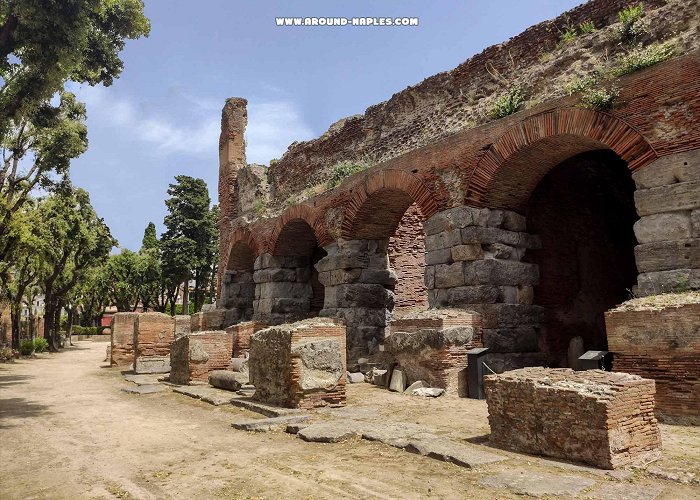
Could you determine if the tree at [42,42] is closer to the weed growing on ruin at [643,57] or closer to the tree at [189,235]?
the weed growing on ruin at [643,57]

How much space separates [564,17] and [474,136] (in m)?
2.60

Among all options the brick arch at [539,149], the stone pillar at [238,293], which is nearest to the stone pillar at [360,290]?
the brick arch at [539,149]

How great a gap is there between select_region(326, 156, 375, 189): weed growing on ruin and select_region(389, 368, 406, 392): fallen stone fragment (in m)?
4.93

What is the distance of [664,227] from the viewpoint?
6664 millimetres

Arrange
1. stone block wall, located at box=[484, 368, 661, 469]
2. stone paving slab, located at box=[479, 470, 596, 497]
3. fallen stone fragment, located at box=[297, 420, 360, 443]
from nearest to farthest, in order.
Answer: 1. stone paving slab, located at box=[479, 470, 596, 497]
2. stone block wall, located at box=[484, 368, 661, 469]
3. fallen stone fragment, located at box=[297, 420, 360, 443]

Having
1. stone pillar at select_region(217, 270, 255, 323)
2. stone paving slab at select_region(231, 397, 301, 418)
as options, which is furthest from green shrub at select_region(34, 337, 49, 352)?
stone paving slab at select_region(231, 397, 301, 418)

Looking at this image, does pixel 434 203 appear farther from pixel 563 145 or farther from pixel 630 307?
pixel 630 307

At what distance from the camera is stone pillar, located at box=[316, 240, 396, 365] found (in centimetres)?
1168

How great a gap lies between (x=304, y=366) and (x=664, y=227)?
479 centimetres

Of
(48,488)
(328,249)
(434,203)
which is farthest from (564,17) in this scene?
(48,488)

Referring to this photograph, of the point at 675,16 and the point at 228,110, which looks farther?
the point at 228,110

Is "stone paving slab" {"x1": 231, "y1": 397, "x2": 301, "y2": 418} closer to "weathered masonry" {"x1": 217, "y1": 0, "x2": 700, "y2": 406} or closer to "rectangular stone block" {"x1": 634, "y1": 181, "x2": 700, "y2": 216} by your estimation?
"weathered masonry" {"x1": 217, "y1": 0, "x2": 700, "y2": 406}

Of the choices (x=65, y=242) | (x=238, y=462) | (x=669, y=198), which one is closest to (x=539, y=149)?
(x=669, y=198)

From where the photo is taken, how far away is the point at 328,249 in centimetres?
1272
